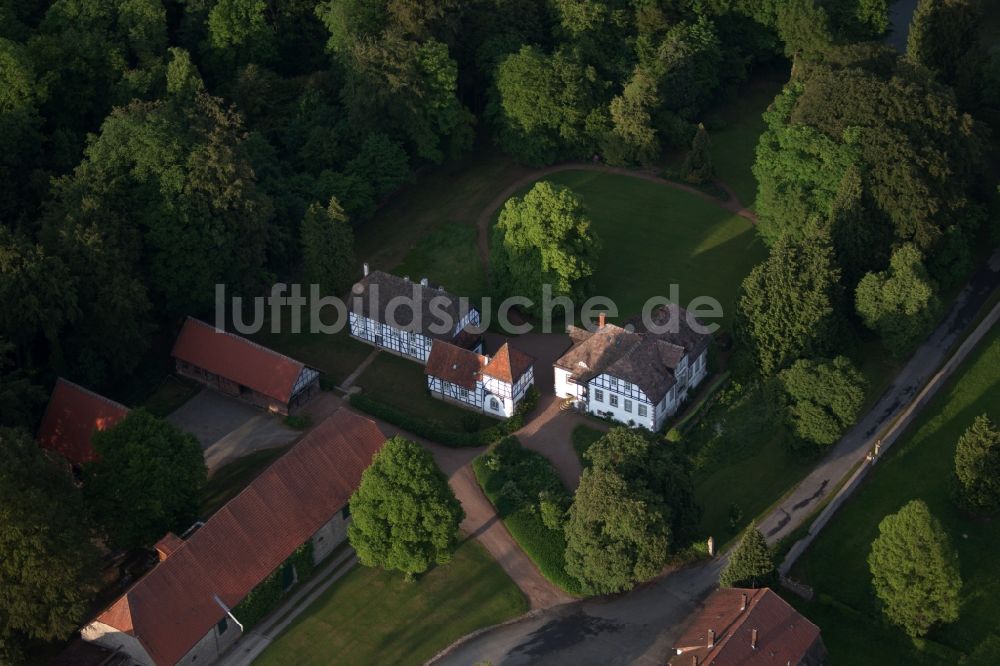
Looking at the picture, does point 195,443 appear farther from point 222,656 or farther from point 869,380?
point 869,380

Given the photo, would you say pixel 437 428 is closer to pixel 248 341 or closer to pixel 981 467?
pixel 248 341

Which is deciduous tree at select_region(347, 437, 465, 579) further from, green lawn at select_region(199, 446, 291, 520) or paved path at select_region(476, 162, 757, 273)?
paved path at select_region(476, 162, 757, 273)

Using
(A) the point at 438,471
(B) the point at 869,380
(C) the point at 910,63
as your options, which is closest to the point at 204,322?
(A) the point at 438,471

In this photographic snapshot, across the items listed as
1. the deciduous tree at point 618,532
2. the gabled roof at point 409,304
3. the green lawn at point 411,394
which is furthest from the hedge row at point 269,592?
the gabled roof at point 409,304

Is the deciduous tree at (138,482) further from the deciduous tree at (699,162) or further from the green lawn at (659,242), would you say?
the deciduous tree at (699,162)

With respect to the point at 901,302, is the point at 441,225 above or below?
below

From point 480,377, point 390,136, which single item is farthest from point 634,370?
point 390,136
